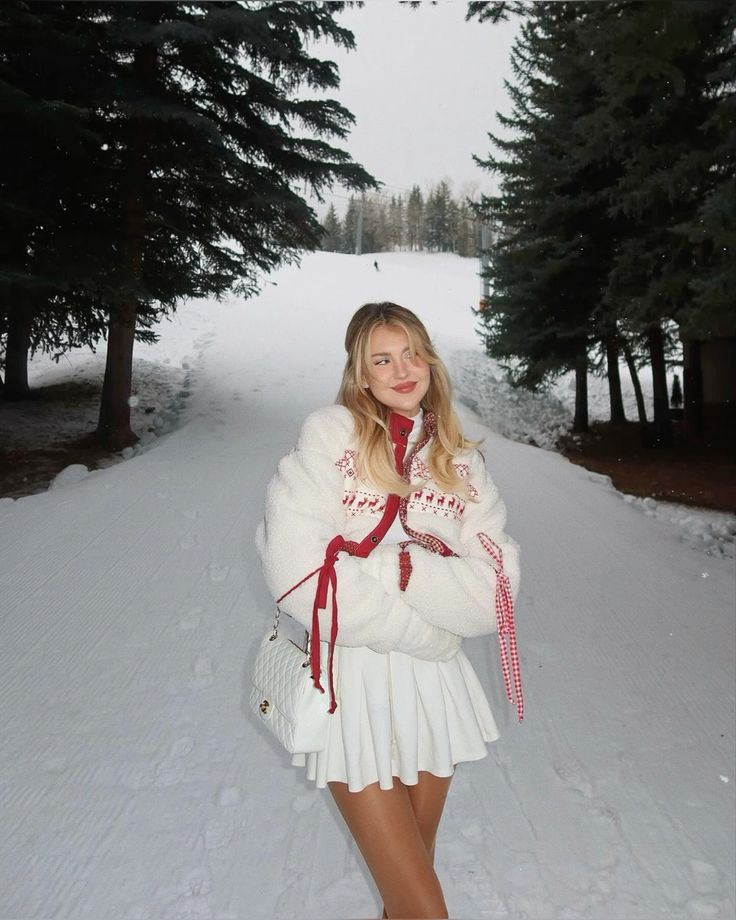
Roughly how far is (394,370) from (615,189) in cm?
1059

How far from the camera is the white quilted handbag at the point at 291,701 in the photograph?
182 cm

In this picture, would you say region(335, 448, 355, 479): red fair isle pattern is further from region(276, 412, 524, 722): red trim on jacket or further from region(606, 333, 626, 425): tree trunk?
region(606, 333, 626, 425): tree trunk

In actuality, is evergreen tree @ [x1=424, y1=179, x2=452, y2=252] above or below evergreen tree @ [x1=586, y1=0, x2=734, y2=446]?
above

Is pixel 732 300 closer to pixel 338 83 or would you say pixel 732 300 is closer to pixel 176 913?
pixel 338 83

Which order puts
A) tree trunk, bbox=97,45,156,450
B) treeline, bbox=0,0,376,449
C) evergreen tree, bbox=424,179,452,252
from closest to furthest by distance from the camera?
1. treeline, bbox=0,0,376,449
2. tree trunk, bbox=97,45,156,450
3. evergreen tree, bbox=424,179,452,252

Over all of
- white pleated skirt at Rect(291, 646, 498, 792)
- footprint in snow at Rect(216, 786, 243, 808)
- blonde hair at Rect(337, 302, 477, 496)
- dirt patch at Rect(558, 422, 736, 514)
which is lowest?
footprint in snow at Rect(216, 786, 243, 808)

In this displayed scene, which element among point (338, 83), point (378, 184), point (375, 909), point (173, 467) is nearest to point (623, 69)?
point (378, 184)

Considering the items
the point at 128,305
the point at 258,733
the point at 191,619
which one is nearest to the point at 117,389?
the point at 128,305

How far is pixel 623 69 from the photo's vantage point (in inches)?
305

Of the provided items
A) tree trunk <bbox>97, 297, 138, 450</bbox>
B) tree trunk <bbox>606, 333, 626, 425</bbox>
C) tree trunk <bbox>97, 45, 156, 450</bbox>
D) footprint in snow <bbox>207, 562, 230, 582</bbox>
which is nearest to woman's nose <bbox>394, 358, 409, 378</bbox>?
footprint in snow <bbox>207, 562, 230, 582</bbox>

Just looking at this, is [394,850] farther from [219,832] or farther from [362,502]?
[219,832]

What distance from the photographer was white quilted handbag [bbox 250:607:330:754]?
5.96ft

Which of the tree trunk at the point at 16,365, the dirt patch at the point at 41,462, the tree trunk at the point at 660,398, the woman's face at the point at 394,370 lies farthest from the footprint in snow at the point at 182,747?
the tree trunk at the point at 660,398

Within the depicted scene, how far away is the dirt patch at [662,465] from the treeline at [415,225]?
1390 inches
